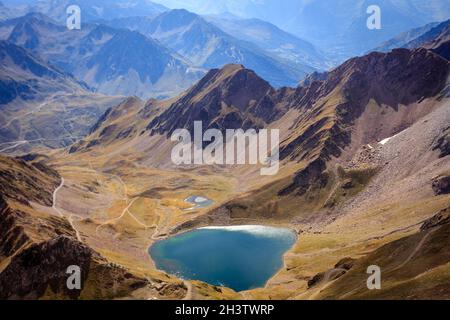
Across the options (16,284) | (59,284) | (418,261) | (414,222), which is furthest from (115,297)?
(414,222)

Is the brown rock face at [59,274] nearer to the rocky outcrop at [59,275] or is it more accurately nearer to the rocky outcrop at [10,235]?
the rocky outcrop at [59,275]

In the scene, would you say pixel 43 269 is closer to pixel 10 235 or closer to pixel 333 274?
pixel 10 235

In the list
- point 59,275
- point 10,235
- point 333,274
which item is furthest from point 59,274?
point 333,274

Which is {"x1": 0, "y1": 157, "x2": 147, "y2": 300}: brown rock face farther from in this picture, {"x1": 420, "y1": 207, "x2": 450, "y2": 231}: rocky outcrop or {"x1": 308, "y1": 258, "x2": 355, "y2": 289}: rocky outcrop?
{"x1": 420, "y1": 207, "x2": 450, "y2": 231}: rocky outcrop

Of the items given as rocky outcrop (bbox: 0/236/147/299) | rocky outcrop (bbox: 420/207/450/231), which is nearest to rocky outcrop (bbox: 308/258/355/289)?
rocky outcrop (bbox: 420/207/450/231)

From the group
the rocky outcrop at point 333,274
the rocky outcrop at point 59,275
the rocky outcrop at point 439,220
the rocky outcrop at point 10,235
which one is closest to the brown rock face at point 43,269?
the rocky outcrop at point 59,275

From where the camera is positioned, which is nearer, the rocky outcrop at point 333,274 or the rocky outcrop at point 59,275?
the rocky outcrop at point 59,275

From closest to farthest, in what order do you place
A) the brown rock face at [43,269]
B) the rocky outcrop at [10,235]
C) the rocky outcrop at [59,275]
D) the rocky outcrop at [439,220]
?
1. the rocky outcrop at [439,220]
2. the rocky outcrop at [59,275]
3. the brown rock face at [43,269]
4. the rocky outcrop at [10,235]
